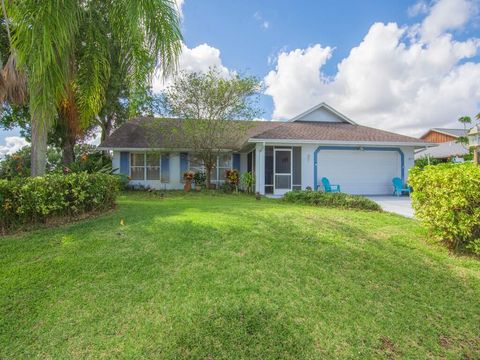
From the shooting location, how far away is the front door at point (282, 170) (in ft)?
48.3

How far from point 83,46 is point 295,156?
10408 millimetres

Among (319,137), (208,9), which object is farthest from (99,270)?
(319,137)

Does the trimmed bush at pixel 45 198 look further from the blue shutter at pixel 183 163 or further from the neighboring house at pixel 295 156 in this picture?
the blue shutter at pixel 183 163

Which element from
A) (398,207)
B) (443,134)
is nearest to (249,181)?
(398,207)

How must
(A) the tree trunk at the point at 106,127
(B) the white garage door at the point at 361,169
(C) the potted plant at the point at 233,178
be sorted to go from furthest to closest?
1. (A) the tree trunk at the point at 106,127
2. (C) the potted plant at the point at 233,178
3. (B) the white garage door at the point at 361,169

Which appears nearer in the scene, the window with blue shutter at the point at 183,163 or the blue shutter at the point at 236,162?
the window with blue shutter at the point at 183,163

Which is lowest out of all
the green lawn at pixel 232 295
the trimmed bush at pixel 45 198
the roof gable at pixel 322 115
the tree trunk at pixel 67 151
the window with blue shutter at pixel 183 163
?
the green lawn at pixel 232 295

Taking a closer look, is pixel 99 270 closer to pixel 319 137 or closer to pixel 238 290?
pixel 238 290

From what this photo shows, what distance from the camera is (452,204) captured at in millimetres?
5180

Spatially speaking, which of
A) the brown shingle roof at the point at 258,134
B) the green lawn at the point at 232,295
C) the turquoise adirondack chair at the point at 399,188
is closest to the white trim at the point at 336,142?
the brown shingle roof at the point at 258,134

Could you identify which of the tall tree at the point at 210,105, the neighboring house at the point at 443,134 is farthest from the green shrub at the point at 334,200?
the neighboring house at the point at 443,134

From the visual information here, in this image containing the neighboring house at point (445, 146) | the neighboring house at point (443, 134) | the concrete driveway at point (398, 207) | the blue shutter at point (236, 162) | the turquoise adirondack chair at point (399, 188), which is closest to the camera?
the concrete driveway at point (398, 207)

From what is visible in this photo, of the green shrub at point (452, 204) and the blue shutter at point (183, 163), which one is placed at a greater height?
the blue shutter at point (183, 163)

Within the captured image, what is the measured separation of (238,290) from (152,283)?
1.17 metres
